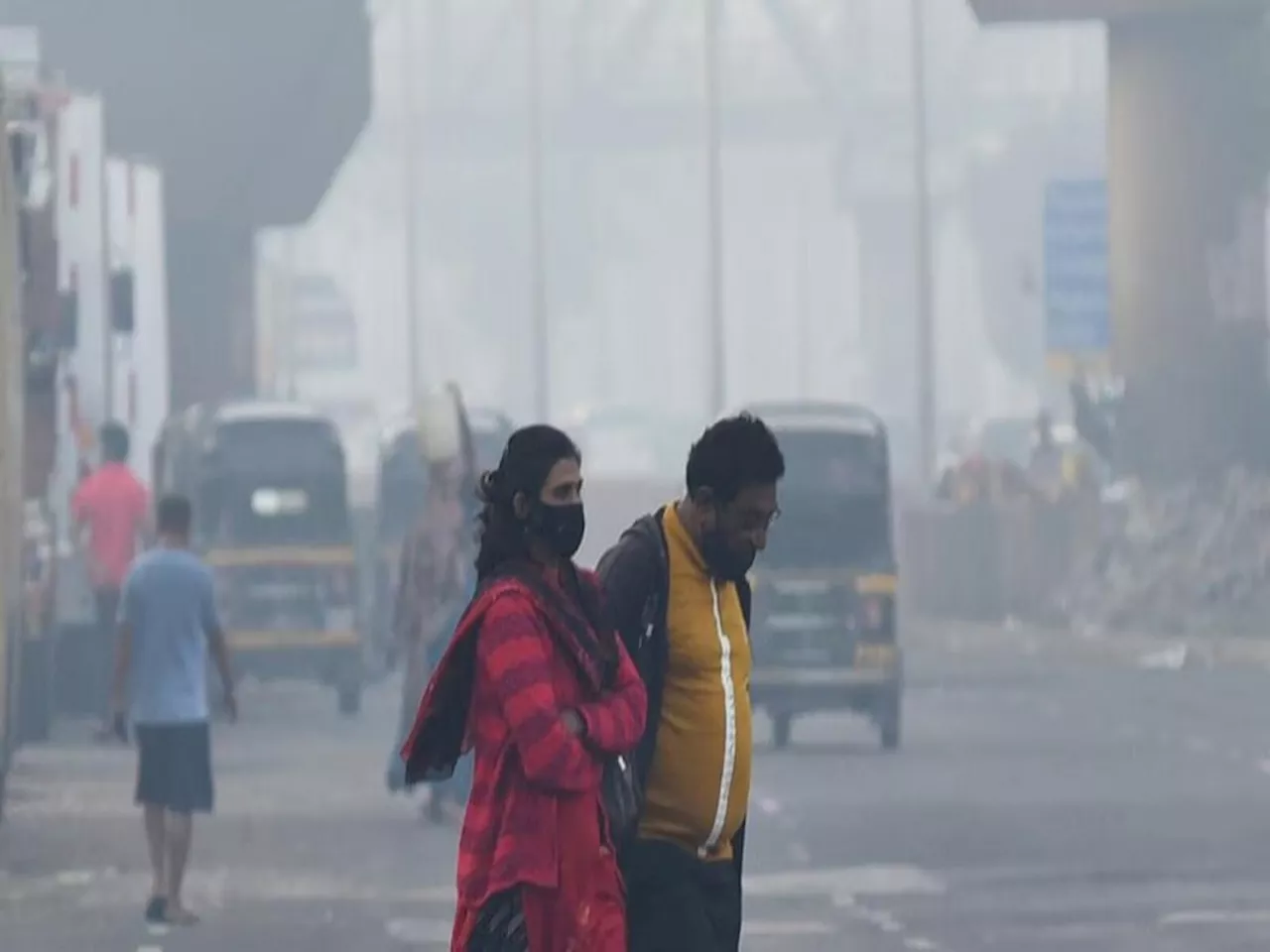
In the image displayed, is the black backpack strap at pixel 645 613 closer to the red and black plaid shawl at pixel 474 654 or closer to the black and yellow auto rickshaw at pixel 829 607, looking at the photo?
the red and black plaid shawl at pixel 474 654

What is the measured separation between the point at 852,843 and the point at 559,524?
1039 cm

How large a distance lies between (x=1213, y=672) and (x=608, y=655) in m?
25.6

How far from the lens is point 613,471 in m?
90.0

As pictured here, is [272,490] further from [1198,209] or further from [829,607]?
[1198,209]

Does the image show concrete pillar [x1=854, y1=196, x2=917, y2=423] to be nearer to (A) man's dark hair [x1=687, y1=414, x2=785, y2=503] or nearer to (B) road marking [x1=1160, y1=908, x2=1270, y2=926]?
(B) road marking [x1=1160, y1=908, x2=1270, y2=926]

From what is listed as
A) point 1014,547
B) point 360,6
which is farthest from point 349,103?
point 1014,547

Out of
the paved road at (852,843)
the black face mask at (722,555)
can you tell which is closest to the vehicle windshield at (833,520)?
the paved road at (852,843)

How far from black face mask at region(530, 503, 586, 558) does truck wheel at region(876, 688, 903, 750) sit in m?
16.4

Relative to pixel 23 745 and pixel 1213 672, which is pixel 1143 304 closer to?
pixel 1213 672

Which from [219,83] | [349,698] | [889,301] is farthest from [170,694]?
[889,301]

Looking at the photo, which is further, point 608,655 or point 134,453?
point 134,453

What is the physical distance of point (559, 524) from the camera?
7301mm

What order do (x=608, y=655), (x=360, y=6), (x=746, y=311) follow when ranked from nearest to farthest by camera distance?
(x=608, y=655), (x=360, y=6), (x=746, y=311)

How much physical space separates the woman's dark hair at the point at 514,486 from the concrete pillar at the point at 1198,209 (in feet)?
109
